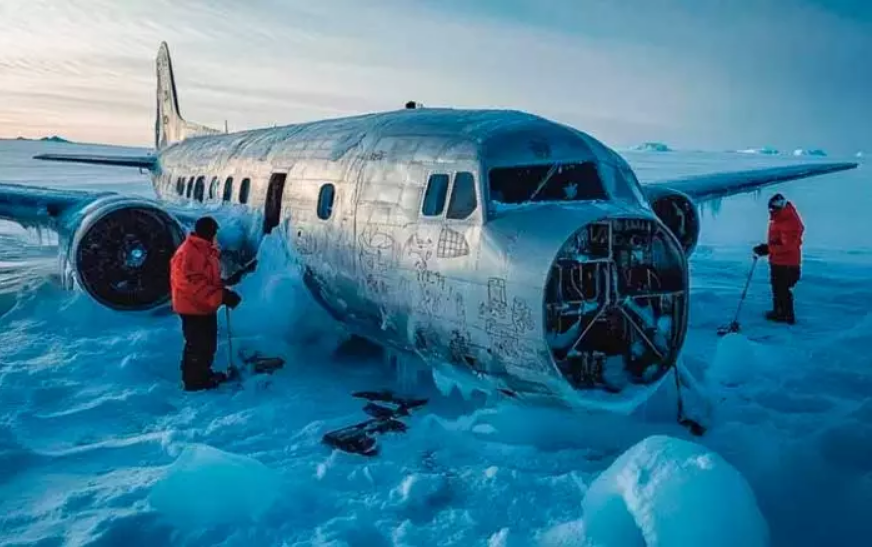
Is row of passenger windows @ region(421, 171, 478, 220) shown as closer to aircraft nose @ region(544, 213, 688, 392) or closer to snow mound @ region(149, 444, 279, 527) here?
aircraft nose @ region(544, 213, 688, 392)

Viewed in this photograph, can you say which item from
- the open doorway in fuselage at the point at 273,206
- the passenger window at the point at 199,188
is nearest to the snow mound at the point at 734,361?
the open doorway in fuselage at the point at 273,206

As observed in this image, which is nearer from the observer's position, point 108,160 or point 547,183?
point 547,183

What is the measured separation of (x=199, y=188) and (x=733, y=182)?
36.9ft

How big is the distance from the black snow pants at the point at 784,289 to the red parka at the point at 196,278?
8776 millimetres

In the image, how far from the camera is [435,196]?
6.64 meters

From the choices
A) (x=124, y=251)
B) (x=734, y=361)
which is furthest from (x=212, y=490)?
(x=734, y=361)

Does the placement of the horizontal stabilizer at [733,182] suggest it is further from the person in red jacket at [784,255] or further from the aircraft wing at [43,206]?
the aircraft wing at [43,206]

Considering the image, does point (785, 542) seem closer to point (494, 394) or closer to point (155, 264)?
point (494, 394)

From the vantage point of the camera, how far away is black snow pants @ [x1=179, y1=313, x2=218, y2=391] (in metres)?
7.82

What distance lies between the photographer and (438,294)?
6277 millimetres

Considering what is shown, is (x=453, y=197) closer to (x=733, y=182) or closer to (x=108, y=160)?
(x=733, y=182)

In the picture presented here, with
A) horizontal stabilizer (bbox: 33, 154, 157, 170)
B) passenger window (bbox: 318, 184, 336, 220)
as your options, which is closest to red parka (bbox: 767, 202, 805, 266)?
passenger window (bbox: 318, 184, 336, 220)

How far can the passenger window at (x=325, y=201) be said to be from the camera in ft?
26.9

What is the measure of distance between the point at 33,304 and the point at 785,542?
11616 mm
